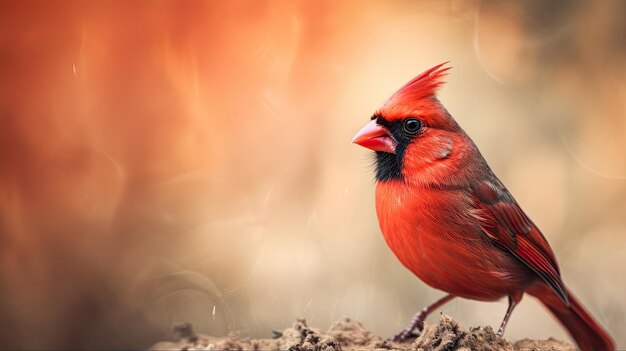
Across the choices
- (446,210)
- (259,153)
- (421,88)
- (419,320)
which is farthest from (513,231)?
(259,153)

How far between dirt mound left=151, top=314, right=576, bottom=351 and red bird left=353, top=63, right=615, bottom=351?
0.25m

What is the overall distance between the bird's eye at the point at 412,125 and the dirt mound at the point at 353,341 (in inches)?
26.5

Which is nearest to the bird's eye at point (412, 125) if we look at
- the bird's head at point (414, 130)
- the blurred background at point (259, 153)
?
the bird's head at point (414, 130)

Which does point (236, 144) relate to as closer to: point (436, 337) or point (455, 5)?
point (455, 5)

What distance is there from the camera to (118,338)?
3.20 metres

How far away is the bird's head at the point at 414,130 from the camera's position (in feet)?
8.09

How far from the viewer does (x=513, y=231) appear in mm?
2480

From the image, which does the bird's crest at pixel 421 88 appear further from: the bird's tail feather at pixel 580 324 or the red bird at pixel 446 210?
the bird's tail feather at pixel 580 324

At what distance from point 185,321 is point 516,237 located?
1.53 meters

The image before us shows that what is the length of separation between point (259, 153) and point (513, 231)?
1183 millimetres

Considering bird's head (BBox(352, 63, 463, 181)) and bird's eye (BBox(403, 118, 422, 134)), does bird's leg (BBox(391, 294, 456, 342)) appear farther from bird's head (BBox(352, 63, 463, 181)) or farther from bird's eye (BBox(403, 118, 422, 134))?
bird's eye (BBox(403, 118, 422, 134))

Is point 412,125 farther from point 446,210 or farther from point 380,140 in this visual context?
point 446,210

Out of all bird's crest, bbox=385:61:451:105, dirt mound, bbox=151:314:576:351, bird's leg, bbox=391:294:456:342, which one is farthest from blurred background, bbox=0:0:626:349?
bird's crest, bbox=385:61:451:105

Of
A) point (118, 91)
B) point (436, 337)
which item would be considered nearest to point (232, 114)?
point (118, 91)
